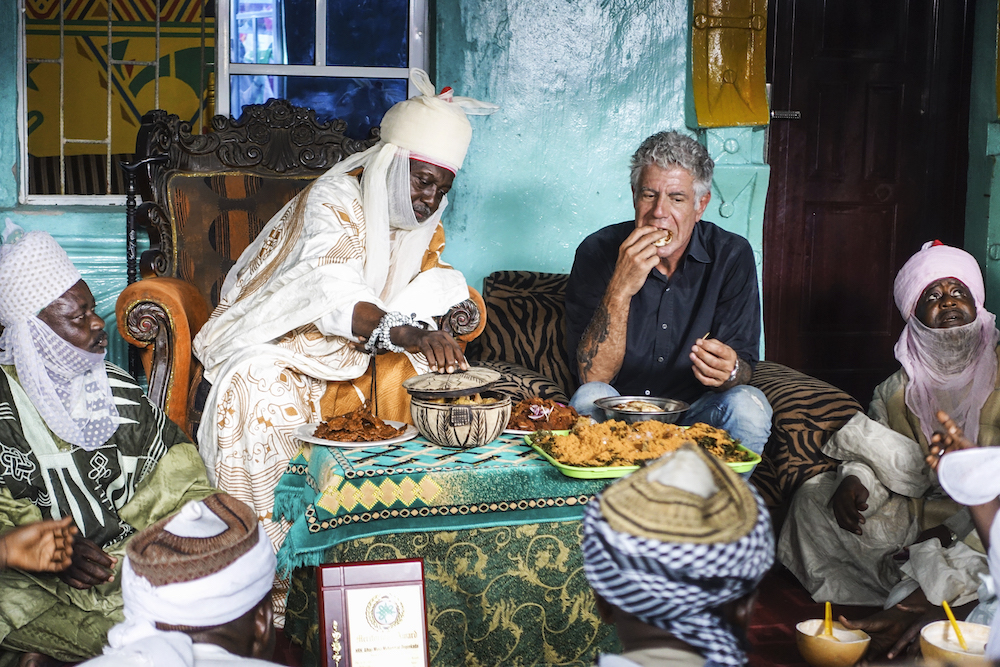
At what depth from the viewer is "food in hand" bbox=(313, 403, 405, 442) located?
2416 mm

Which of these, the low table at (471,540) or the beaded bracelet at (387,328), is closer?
the low table at (471,540)

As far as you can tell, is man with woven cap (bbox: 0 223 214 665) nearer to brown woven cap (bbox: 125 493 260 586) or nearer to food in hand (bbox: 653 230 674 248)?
brown woven cap (bbox: 125 493 260 586)

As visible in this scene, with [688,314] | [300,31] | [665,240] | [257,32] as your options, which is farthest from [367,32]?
[688,314]

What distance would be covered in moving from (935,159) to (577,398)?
311 centimetres

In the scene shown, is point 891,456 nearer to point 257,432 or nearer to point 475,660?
point 475,660

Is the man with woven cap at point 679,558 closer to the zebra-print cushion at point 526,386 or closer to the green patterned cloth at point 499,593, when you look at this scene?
the green patterned cloth at point 499,593

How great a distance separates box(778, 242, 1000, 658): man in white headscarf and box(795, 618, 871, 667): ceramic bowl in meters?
0.46

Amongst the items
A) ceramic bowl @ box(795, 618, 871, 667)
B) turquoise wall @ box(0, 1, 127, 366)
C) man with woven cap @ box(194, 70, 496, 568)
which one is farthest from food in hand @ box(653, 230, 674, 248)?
turquoise wall @ box(0, 1, 127, 366)

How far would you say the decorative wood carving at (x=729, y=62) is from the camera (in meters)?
4.54

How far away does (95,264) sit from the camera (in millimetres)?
4523

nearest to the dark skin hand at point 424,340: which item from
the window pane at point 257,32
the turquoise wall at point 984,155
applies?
the window pane at point 257,32

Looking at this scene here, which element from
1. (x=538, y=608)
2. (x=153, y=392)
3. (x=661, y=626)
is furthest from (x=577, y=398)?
(x=661, y=626)

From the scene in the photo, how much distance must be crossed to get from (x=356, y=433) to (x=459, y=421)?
0.96 feet

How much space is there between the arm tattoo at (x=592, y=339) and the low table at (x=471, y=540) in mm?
949
